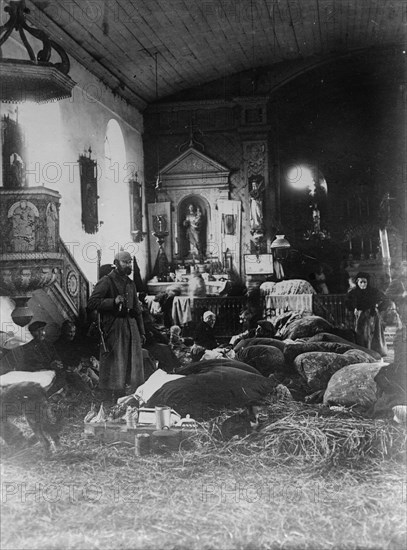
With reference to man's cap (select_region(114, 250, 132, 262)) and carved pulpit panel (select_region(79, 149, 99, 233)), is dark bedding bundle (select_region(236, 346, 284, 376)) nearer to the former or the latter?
man's cap (select_region(114, 250, 132, 262))

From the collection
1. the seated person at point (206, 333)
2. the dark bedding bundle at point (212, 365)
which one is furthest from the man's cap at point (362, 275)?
the seated person at point (206, 333)

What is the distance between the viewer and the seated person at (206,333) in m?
4.75

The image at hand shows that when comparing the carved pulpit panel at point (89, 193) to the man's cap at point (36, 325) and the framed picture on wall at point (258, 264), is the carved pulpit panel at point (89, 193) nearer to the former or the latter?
the man's cap at point (36, 325)

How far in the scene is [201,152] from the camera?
4.84 meters

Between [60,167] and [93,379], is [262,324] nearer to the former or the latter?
[93,379]

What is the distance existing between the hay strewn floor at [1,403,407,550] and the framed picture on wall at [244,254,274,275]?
42.4 inches

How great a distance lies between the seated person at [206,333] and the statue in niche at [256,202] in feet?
2.57

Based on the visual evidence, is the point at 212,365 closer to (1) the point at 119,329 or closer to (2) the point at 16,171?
(1) the point at 119,329

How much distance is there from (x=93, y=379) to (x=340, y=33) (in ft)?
11.1

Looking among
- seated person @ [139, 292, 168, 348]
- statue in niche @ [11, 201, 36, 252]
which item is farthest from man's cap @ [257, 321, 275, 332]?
statue in niche @ [11, 201, 36, 252]

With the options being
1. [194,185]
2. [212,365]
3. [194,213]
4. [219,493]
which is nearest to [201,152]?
[194,185]

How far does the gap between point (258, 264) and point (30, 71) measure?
7.40 ft

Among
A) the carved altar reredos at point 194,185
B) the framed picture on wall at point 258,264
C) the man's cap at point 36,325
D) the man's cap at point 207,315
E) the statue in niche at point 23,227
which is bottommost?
the man's cap at point 36,325

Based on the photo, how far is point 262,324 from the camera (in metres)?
4.70
